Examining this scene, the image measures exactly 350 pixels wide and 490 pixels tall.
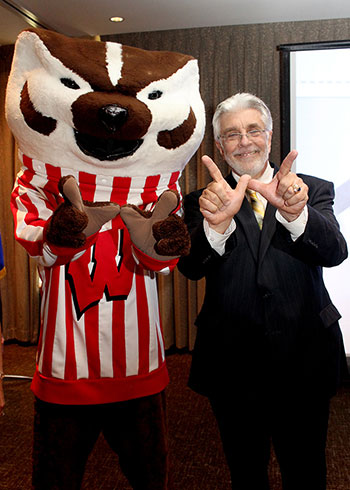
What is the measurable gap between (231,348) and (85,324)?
1.38ft

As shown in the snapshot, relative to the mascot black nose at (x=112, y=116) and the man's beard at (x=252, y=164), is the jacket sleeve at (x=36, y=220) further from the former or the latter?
the man's beard at (x=252, y=164)

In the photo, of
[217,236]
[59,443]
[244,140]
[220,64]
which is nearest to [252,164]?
[244,140]

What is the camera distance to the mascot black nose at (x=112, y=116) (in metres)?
1.22

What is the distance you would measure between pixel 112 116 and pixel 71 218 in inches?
10.5

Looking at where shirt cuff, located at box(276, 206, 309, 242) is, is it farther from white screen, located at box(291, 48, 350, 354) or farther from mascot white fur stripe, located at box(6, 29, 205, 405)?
white screen, located at box(291, 48, 350, 354)

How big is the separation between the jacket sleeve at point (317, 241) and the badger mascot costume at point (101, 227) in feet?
1.07

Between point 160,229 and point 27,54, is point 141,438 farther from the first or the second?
point 27,54

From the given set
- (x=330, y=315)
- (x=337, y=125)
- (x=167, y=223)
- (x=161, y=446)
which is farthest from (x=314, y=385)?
(x=337, y=125)

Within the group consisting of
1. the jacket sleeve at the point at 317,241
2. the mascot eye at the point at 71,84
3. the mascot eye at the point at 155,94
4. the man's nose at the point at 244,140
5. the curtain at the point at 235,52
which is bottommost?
the jacket sleeve at the point at 317,241

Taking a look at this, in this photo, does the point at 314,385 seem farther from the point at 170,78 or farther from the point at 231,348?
the point at 170,78

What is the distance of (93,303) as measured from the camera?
1369mm

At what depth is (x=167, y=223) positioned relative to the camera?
1.22 meters

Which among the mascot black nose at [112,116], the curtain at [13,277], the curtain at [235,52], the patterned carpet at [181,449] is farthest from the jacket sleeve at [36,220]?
the curtain at [13,277]

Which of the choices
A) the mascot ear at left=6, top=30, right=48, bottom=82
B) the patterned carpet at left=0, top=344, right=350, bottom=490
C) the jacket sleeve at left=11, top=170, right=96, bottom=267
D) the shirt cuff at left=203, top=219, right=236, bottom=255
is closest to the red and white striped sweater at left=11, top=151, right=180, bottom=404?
the jacket sleeve at left=11, top=170, right=96, bottom=267
